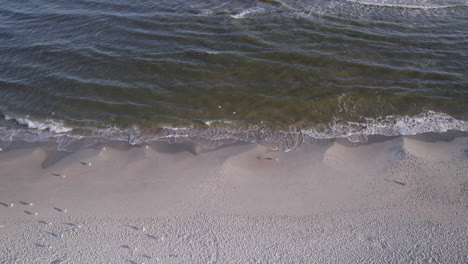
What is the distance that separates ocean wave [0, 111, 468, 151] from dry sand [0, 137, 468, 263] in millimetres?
360

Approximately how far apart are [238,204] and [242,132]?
8.63 feet

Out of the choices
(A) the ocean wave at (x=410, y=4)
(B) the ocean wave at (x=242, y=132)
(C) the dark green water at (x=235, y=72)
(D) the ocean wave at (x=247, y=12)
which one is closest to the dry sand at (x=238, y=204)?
(B) the ocean wave at (x=242, y=132)

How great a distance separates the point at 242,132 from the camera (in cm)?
911

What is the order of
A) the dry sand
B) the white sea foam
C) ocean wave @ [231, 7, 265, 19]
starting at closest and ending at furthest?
the dry sand, the white sea foam, ocean wave @ [231, 7, 265, 19]

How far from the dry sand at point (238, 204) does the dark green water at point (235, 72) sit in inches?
32.4

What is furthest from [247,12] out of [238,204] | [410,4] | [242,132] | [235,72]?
[238,204]

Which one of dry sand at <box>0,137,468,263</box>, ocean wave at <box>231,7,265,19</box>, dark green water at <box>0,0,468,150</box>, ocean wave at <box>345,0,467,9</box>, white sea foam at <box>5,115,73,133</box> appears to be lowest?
dry sand at <box>0,137,468,263</box>

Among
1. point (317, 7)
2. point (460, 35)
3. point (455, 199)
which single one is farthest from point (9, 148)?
point (460, 35)

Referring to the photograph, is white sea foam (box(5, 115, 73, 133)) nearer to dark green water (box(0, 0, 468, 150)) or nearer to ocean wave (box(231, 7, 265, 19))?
dark green water (box(0, 0, 468, 150))

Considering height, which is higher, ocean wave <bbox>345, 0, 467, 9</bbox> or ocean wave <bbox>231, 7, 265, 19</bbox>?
ocean wave <bbox>345, 0, 467, 9</bbox>

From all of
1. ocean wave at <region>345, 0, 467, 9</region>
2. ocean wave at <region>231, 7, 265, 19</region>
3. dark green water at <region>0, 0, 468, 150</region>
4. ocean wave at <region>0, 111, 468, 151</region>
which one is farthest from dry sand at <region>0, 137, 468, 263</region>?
ocean wave at <region>345, 0, 467, 9</region>

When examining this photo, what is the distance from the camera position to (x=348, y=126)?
9.09 m

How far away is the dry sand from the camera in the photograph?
611 cm

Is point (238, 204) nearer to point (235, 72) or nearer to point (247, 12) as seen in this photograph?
point (235, 72)
